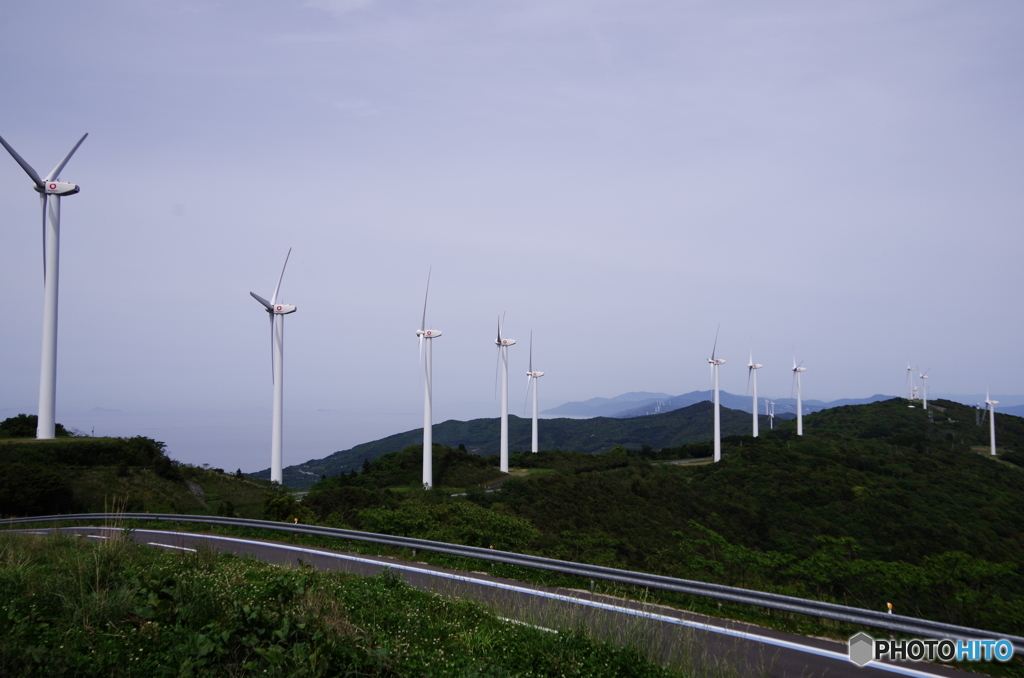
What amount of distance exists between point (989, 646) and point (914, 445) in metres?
84.9

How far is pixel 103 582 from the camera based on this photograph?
24.4ft

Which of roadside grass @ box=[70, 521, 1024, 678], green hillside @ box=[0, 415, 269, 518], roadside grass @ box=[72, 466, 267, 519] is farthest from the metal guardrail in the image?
roadside grass @ box=[72, 466, 267, 519]

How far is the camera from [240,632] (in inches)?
250

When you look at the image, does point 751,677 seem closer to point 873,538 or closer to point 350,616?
point 350,616

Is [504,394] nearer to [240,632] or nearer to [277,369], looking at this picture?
[277,369]

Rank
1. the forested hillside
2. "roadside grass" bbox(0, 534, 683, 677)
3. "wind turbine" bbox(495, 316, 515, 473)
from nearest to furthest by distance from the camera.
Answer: "roadside grass" bbox(0, 534, 683, 677), the forested hillside, "wind turbine" bbox(495, 316, 515, 473)

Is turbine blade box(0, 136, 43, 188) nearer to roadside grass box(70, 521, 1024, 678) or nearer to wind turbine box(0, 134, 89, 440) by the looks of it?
wind turbine box(0, 134, 89, 440)

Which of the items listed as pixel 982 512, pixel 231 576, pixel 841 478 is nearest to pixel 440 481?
pixel 841 478

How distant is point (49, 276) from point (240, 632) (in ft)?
134

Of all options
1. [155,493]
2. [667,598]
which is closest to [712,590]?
[667,598]

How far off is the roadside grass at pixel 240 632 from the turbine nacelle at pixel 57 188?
130 ft

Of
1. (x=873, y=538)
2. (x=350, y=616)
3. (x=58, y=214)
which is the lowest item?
(x=873, y=538)

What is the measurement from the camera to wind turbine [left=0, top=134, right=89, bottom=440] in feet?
122

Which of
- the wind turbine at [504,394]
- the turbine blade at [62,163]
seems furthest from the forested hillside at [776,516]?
the turbine blade at [62,163]
